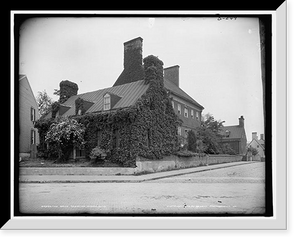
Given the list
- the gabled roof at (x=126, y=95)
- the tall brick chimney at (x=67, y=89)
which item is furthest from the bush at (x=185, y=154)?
the tall brick chimney at (x=67, y=89)

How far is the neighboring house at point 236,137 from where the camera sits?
9.18m

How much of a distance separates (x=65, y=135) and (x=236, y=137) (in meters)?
8.06

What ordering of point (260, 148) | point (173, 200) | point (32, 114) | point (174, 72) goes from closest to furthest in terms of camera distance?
point (260, 148) < point (173, 200) < point (32, 114) < point (174, 72)

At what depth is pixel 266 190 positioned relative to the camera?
24.6 ft

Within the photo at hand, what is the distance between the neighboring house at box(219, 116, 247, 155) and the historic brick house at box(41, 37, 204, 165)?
3.30 meters

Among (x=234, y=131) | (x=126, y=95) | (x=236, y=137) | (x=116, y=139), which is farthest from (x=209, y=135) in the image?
(x=126, y=95)

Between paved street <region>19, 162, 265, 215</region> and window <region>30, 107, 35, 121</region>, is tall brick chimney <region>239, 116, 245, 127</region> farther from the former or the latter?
window <region>30, 107, 35, 121</region>

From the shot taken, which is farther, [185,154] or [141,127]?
[141,127]

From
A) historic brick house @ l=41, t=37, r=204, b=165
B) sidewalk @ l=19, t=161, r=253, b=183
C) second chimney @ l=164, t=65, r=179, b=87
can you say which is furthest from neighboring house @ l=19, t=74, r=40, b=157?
second chimney @ l=164, t=65, r=179, b=87

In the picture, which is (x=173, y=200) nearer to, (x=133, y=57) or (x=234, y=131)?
(x=234, y=131)

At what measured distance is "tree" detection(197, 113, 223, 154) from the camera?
11.1 meters

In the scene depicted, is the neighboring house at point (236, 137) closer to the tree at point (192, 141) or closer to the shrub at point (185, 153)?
the tree at point (192, 141)

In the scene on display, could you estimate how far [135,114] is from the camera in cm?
1612
